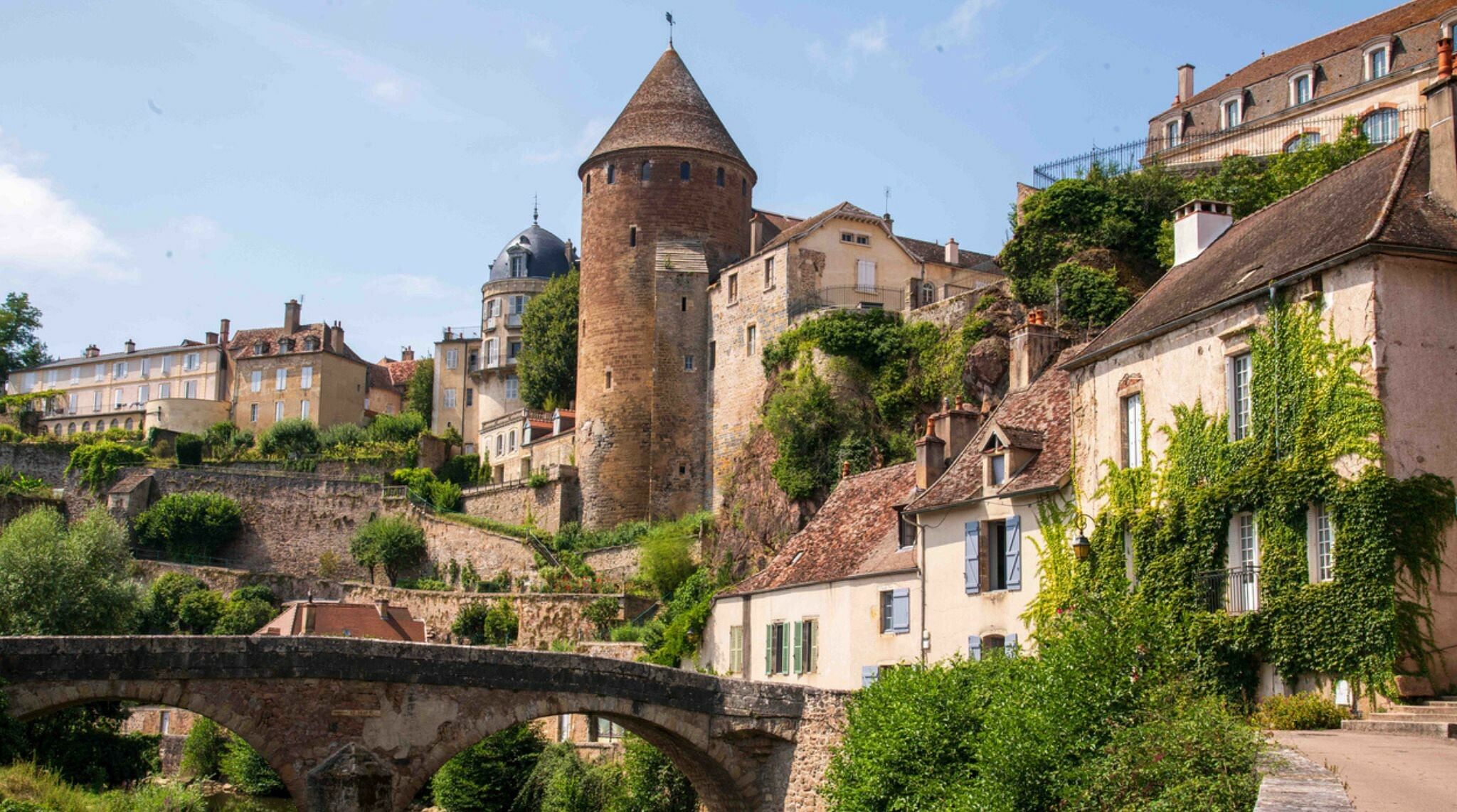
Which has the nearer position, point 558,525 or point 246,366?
point 558,525

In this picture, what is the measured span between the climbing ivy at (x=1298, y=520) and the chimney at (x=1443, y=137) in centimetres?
227

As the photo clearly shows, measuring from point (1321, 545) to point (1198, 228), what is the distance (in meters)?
7.24

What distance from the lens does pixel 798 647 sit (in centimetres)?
2906

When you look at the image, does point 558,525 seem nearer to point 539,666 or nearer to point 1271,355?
point 539,666

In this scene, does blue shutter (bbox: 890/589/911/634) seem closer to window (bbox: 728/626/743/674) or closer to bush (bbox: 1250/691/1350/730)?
window (bbox: 728/626/743/674)

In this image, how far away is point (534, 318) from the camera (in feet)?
209

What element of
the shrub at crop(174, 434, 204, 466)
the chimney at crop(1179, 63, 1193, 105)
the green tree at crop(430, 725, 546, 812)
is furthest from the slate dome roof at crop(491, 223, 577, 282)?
the green tree at crop(430, 725, 546, 812)

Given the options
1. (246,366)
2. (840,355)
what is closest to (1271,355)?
(840,355)

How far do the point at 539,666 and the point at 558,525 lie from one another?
29.7 metres

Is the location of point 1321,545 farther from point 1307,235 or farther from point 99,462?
point 99,462

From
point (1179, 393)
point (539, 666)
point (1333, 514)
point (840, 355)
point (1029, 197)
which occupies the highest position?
point (1029, 197)

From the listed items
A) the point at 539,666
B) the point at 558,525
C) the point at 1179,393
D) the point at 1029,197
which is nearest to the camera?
the point at 1179,393

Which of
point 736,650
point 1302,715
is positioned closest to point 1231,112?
point 736,650

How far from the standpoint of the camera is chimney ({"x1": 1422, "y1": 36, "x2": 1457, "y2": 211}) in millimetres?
17922
